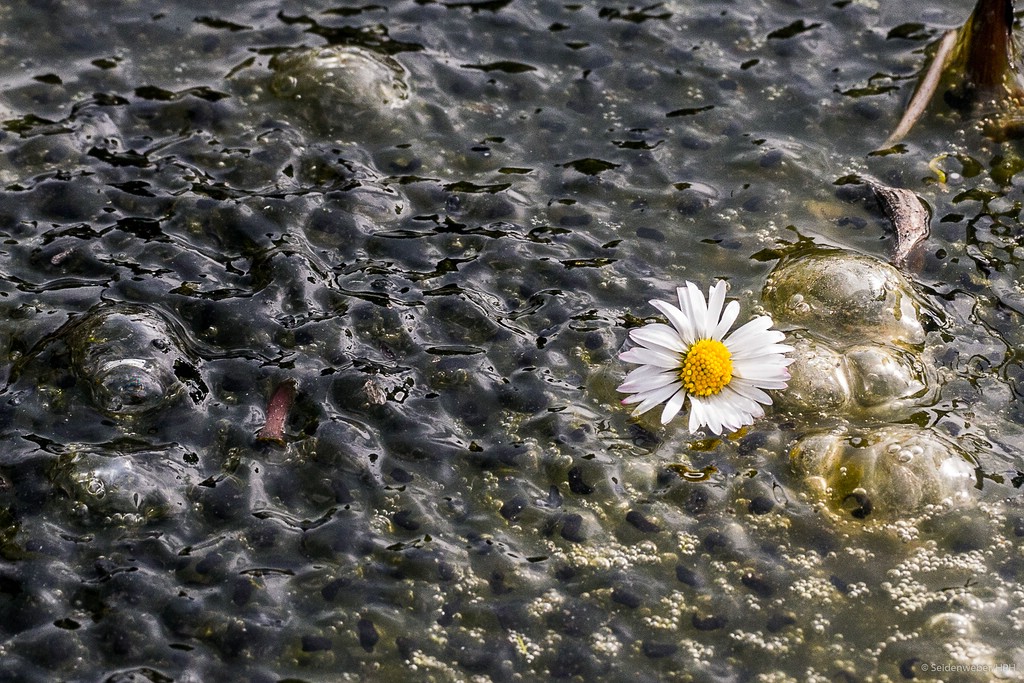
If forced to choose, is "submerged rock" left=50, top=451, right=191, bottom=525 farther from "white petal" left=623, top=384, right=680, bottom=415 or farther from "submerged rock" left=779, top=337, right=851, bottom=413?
"submerged rock" left=779, top=337, right=851, bottom=413

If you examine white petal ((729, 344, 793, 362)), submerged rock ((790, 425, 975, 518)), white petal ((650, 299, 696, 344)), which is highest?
white petal ((650, 299, 696, 344))

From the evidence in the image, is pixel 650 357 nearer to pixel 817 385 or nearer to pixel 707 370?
pixel 707 370

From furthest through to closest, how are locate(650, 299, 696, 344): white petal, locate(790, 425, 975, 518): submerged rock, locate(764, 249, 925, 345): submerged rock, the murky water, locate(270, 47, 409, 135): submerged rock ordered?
locate(270, 47, 409, 135): submerged rock < locate(764, 249, 925, 345): submerged rock < locate(650, 299, 696, 344): white petal < locate(790, 425, 975, 518): submerged rock < the murky water

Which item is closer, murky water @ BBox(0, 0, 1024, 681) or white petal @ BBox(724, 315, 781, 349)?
murky water @ BBox(0, 0, 1024, 681)

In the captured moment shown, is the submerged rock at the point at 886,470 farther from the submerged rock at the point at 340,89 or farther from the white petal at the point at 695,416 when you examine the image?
the submerged rock at the point at 340,89

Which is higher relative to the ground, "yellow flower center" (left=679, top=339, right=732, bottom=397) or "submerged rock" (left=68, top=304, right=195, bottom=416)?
"yellow flower center" (left=679, top=339, right=732, bottom=397)

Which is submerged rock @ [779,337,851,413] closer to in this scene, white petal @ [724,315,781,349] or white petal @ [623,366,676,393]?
white petal @ [724,315,781,349]

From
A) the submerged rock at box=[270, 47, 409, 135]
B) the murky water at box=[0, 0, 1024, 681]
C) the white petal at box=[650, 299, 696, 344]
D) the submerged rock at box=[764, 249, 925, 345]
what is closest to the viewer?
the murky water at box=[0, 0, 1024, 681]

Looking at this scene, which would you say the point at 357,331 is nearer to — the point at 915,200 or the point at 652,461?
the point at 652,461

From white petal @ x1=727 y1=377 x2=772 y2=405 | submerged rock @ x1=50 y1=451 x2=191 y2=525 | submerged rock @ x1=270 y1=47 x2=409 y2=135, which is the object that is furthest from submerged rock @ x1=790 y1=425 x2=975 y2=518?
submerged rock @ x1=270 y1=47 x2=409 y2=135
